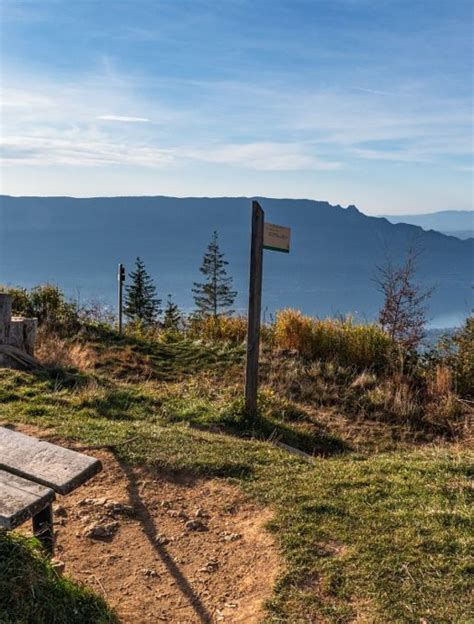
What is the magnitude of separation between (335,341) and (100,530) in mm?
6171

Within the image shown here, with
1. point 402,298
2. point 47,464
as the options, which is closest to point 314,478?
point 47,464

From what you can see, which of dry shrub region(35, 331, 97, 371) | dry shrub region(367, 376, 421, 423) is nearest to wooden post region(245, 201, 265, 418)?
dry shrub region(367, 376, 421, 423)

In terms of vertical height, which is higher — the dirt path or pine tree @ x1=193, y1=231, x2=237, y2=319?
the dirt path

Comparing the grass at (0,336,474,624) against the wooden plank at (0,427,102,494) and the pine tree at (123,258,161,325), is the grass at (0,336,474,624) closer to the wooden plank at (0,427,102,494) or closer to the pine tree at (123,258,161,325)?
the wooden plank at (0,427,102,494)

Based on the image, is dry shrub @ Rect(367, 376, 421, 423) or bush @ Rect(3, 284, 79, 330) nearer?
dry shrub @ Rect(367, 376, 421, 423)

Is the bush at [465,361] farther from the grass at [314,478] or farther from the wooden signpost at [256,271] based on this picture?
the wooden signpost at [256,271]

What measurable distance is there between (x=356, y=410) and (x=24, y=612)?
Result: 5.33 meters

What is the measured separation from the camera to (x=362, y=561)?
286cm

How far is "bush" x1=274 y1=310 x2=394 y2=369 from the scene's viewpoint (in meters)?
8.64

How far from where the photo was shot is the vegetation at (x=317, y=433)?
8.96 ft

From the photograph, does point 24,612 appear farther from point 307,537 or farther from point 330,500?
point 330,500

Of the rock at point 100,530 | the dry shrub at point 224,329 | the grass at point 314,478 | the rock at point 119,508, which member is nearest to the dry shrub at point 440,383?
the grass at point 314,478

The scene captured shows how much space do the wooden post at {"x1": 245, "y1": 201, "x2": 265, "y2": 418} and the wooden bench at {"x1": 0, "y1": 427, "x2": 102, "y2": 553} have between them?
292 centimetres

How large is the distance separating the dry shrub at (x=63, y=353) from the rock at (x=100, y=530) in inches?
162
